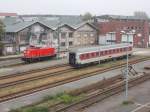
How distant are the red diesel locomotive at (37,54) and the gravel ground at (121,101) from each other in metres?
21.2

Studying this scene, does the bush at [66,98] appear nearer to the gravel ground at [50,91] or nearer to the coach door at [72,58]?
the gravel ground at [50,91]

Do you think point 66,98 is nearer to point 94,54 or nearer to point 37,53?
point 94,54

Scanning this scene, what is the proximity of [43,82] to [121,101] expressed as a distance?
10.6m

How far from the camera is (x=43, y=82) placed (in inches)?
1385

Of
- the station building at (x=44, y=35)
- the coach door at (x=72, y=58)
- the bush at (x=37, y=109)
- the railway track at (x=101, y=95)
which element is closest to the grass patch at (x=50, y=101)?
the bush at (x=37, y=109)

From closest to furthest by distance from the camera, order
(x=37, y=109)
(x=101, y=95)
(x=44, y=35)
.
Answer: (x=37, y=109), (x=101, y=95), (x=44, y=35)

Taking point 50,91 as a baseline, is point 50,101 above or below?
below

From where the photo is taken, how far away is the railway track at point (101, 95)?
81.2 feet

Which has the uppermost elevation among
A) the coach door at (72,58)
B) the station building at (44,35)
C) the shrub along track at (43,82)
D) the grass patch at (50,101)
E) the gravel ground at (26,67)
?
the station building at (44,35)

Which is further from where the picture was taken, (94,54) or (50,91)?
(94,54)

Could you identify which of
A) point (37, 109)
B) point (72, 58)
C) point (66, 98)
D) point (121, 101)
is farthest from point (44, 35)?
point (37, 109)

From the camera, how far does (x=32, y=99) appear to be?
27.8m

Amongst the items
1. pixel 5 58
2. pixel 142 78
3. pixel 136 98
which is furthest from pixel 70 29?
pixel 136 98

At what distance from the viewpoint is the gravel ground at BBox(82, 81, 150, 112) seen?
81.8 feet
